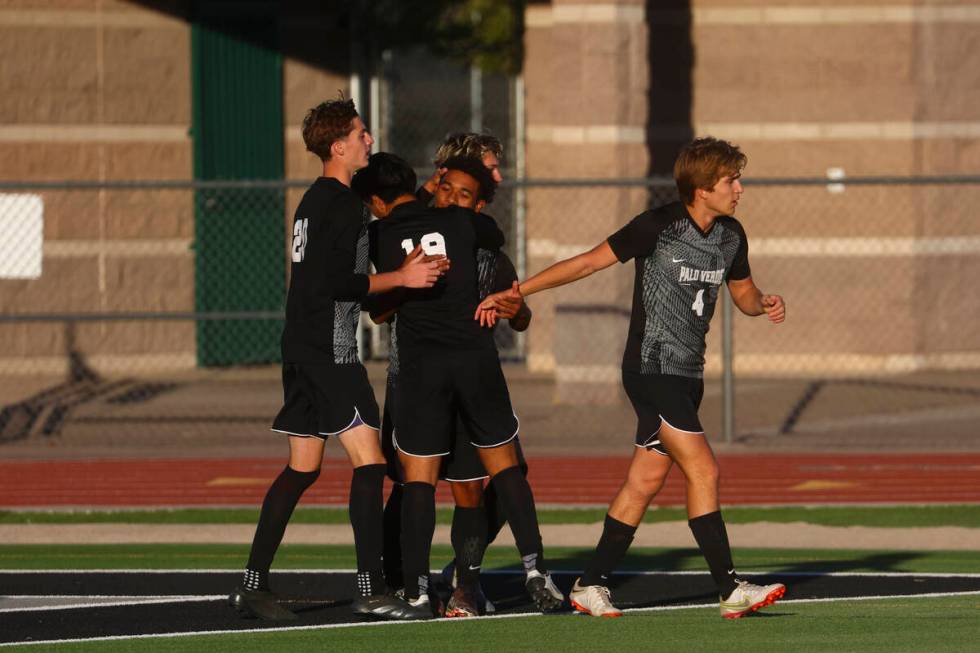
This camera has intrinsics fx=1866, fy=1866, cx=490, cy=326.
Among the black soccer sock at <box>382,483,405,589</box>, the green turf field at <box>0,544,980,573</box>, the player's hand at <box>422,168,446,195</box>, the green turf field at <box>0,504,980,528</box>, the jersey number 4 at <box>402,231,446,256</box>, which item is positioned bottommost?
the green turf field at <box>0,544,980,573</box>

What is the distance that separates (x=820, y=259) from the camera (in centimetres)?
1941

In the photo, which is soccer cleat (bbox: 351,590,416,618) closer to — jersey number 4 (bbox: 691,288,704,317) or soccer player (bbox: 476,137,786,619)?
soccer player (bbox: 476,137,786,619)

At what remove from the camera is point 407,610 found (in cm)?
786

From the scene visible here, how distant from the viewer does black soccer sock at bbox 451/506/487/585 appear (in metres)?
8.01

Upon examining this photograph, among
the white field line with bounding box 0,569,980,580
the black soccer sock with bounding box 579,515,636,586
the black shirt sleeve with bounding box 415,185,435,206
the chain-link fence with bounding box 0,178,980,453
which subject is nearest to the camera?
the black soccer sock with bounding box 579,515,636,586

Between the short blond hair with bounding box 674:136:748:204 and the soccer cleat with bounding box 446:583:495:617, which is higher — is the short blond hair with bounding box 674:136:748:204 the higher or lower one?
the higher one

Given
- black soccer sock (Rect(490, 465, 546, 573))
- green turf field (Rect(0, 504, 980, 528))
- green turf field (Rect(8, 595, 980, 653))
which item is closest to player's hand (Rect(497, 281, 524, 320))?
black soccer sock (Rect(490, 465, 546, 573))

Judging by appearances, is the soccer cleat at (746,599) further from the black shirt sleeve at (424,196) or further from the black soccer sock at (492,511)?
the black shirt sleeve at (424,196)

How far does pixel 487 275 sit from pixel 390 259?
43cm

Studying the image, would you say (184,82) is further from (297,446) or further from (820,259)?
(297,446)

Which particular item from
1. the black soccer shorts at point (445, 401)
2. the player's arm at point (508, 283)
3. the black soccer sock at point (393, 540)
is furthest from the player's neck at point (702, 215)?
the black soccer sock at point (393, 540)

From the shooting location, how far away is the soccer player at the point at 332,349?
7754 millimetres

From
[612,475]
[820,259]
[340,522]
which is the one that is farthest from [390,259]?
[820,259]

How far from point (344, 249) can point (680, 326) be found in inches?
56.6
